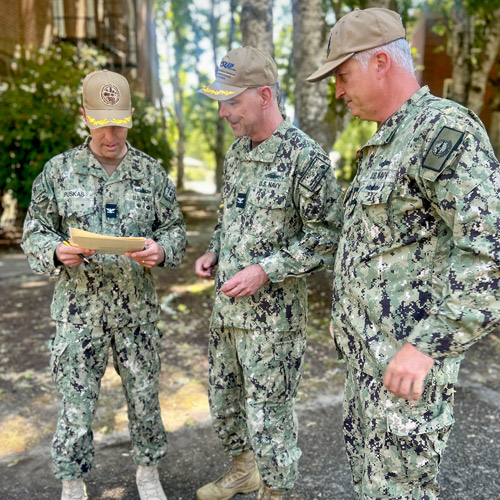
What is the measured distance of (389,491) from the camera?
6.52 feet

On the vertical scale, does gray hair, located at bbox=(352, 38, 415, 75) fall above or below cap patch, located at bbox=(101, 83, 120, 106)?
above

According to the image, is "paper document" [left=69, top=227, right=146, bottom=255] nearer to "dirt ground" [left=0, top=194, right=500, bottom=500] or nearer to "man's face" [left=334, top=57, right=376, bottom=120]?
"man's face" [left=334, top=57, right=376, bottom=120]

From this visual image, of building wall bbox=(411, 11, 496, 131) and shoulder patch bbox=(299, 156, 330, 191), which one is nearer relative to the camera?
shoulder patch bbox=(299, 156, 330, 191)

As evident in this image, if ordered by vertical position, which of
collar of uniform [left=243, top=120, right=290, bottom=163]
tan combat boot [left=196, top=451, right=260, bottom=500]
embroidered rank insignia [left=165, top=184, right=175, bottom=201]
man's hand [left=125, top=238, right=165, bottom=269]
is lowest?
tan combat boot [left=196, top=451, right=260, bottom=500]

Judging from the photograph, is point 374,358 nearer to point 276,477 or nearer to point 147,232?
point 276,477

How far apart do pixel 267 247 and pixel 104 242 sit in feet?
2.48

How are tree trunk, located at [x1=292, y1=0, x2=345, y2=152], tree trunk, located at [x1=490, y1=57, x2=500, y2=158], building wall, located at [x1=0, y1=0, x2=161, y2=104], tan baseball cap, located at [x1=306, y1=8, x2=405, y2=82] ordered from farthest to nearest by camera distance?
building wall, located at [x1=0, y1=0, x2=161, y2=104], tree trunk, located at [x1=490, y1=57, x2=500, y2=158], tree trunk, located at [x1=292, y1=0, x2=345, y2=152], tan baseball cap, located at [x1=306, y1=8, x2=405, y2=82]

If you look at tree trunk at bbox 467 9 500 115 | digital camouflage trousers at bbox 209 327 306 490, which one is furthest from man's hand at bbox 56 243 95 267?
tree trunk at bbox 467 9 500 115

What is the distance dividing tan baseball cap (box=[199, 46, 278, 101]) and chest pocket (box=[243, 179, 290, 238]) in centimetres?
44

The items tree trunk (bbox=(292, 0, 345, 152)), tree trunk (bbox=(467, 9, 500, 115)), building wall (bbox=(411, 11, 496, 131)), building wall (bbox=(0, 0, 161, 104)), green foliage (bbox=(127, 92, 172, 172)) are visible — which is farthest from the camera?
building wall (bbox=(411, 11, 496, 131))

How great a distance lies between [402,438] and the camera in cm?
193

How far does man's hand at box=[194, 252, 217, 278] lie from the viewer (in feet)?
9.51

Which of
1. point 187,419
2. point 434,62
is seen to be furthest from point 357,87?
point 434,62

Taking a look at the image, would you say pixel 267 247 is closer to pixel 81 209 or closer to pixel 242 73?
pixel 242 73
